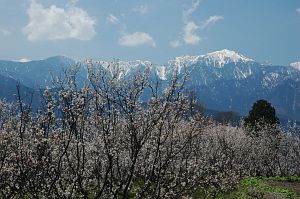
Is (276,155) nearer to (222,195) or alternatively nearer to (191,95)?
(222,195)

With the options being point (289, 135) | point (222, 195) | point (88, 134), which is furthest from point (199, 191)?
point (289, 135)

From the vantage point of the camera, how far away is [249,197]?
22.6 m

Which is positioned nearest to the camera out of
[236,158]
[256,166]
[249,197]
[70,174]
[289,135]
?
[70,174]

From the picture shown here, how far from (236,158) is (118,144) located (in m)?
27.9

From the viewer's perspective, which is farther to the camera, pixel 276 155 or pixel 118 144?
→ pixel 276 155

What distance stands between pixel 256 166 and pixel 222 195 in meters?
21.1

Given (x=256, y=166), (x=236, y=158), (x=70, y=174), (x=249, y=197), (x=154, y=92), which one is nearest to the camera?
(x=154, y=92)

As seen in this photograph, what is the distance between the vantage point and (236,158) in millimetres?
36875

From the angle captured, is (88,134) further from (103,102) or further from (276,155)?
(276,155)

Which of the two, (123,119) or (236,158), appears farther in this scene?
(236,158)

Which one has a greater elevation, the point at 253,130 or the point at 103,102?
the point at 103,102

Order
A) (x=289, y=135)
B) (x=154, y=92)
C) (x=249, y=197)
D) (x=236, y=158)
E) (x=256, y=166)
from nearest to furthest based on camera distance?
(x=154, y=92) → (x=249, y=197) → (x=236, y=158) → (x=256, y=166) → (x=289, y=135)

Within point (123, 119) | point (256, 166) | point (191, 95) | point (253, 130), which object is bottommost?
point (256, 166)

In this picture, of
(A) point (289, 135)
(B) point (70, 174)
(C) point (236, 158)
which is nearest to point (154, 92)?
(B) point (70, 174)
